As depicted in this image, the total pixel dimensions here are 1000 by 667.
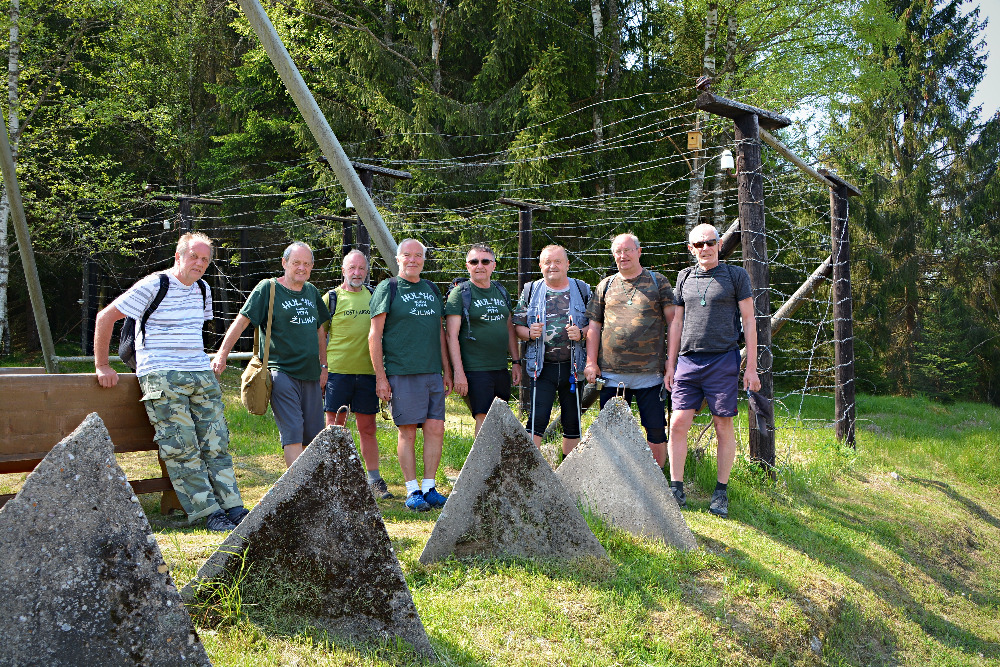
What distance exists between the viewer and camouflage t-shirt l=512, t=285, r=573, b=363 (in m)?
5.21

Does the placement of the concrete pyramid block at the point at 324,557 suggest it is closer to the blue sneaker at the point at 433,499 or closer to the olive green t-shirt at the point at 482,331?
the blue sneaker at the point at 433,499

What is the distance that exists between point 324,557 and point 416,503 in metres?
1.91

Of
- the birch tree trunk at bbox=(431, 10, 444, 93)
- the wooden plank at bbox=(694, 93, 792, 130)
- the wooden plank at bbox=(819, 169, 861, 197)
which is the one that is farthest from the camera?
the birch tree trunk at bbox=(431, 10, 444, 93)

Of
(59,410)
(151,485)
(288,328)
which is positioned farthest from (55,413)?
(288,328)

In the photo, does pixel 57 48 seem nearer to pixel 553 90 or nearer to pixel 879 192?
pixel 553 90

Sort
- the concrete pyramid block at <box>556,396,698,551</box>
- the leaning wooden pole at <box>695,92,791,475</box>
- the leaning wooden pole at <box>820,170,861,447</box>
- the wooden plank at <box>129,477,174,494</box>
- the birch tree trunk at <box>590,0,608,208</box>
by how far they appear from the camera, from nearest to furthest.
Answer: the concrete pyramid block at <box>556,396,698,551</box> → the wooden plank at <box>129,477,174,494</box> → the leaning wooden pole at <box>695,92,791,475</box> → the leaning wooden pole at <box>820,170,861,447</box> → the birch tree trunk at <box>590,0,608,208</box>

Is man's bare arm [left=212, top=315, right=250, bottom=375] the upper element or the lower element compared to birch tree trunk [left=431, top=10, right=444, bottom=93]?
lower

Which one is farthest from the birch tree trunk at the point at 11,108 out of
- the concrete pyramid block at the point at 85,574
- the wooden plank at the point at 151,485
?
the concrete pyramid block at the point at 85,574

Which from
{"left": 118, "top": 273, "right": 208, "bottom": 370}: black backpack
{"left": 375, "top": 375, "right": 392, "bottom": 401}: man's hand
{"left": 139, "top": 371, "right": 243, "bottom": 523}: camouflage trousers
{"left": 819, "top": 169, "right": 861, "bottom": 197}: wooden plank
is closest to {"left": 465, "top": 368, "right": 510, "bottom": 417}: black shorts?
{"left": 375, "top": 375, "right": 392, "bottom": 401}: man's hand

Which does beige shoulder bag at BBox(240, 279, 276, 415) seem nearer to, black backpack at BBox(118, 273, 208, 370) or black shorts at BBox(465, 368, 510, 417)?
black backpack at BBox(118, 273, 208, 370)

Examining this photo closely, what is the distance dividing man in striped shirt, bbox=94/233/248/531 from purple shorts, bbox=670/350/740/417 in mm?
3015

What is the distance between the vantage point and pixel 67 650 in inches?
87.2

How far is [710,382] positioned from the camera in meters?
4.90

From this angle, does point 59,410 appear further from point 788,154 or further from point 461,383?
point 788,154
